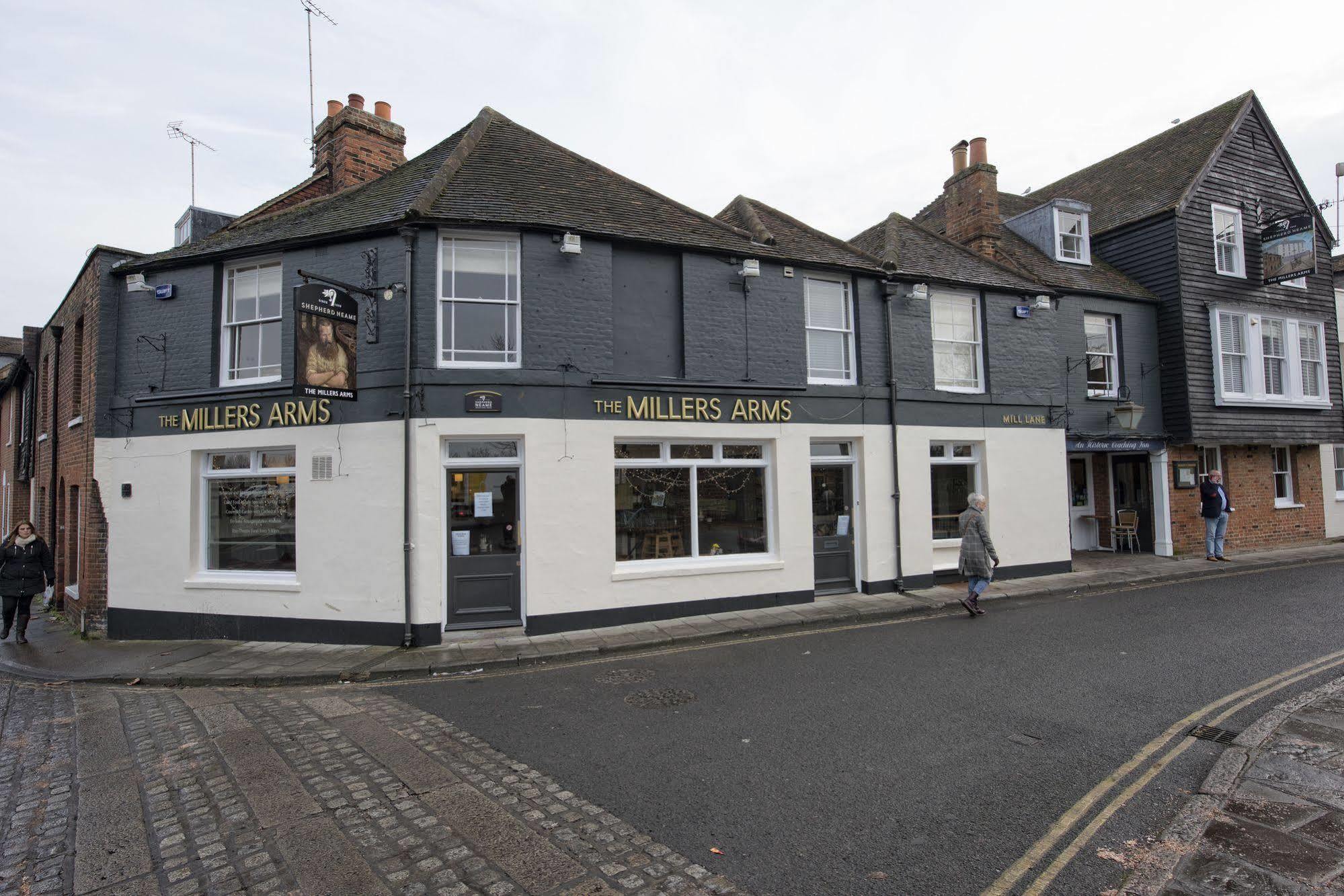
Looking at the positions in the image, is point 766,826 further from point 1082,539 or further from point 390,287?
point 1082,539

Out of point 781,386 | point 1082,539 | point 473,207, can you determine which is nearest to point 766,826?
point 781,386

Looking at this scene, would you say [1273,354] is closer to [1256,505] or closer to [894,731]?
[1256,505]

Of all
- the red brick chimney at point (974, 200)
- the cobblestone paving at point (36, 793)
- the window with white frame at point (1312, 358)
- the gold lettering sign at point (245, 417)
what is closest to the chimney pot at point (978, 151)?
the red brick chimney at point (974, 200)

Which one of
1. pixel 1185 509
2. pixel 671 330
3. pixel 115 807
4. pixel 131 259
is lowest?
pixel 115 807

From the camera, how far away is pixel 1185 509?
16203 mm

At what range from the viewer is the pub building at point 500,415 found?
9.60m

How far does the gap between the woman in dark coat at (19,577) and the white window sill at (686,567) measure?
928cm

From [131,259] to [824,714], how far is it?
12.6m

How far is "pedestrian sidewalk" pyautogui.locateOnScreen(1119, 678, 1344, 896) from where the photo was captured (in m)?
3.47

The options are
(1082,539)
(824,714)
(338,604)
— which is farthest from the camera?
(1082,539)

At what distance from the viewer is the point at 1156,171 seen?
18.5 meters

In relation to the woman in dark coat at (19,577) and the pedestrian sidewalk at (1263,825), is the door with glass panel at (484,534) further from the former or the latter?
the pedestrian sidewalk at (1263,825)

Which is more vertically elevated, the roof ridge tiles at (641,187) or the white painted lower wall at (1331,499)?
the roof ridge tiles at (641,187)

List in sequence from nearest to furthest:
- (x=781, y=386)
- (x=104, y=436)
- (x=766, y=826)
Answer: (x=766, y=826)
(x=104, y=436)
(x=781, y=386)
